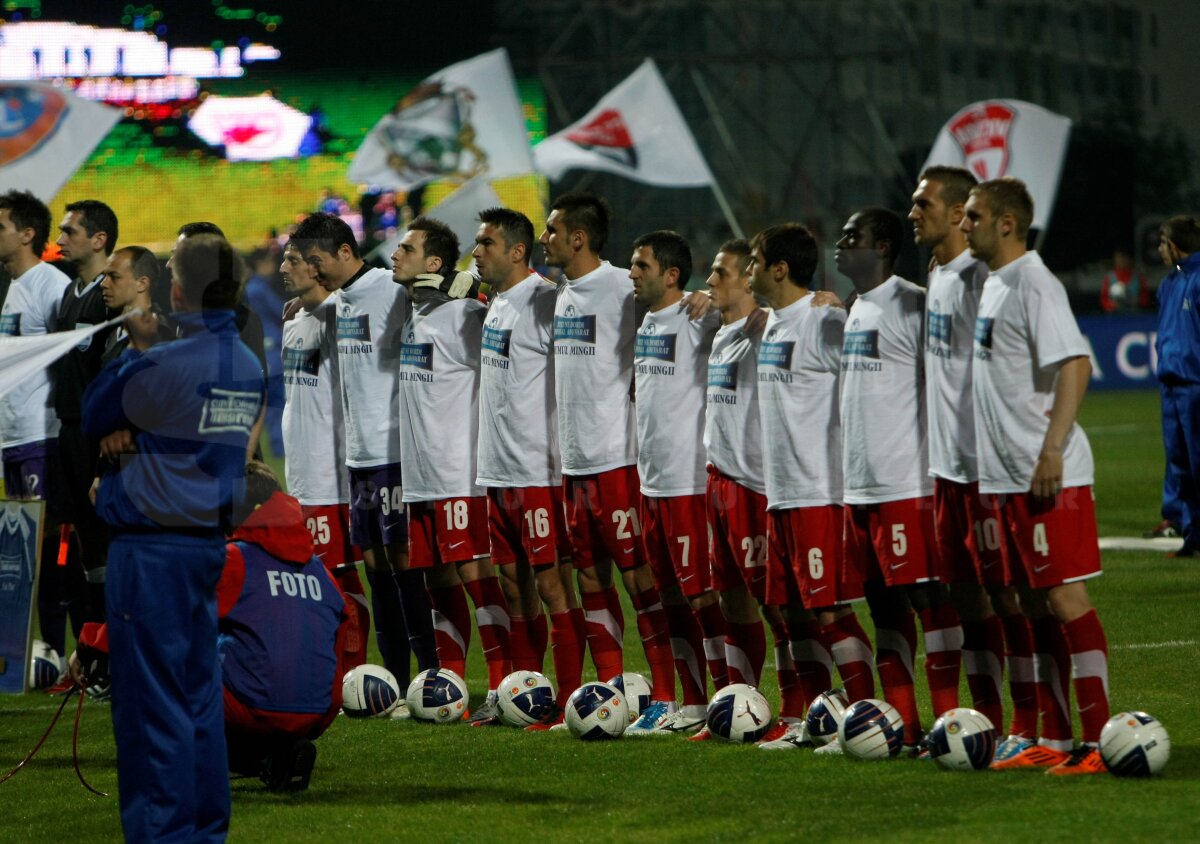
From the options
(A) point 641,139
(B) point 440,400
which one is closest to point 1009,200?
(B) point 440,400

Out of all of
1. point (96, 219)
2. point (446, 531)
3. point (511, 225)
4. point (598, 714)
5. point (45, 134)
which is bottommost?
point (598, 714)


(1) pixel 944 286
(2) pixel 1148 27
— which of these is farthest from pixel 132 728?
(2) pixel 1148 27

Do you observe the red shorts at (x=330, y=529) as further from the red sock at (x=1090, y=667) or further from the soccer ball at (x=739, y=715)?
the red sock at (x=1090, y=667)

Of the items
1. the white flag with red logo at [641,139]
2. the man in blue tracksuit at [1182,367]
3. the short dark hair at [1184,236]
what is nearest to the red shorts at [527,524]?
the man in blue tracksuit at [1182,367]

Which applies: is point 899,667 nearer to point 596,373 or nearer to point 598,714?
point 598,714

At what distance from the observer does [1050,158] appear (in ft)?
90.0

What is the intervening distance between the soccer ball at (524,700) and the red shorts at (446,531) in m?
0.77

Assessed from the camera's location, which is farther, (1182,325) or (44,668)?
(1182,325)

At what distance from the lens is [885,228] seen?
24.2 ft

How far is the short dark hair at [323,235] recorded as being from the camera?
30.2 feet

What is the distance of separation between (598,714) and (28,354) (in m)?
2.90

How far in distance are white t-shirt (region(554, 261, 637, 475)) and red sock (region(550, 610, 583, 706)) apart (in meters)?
0.73

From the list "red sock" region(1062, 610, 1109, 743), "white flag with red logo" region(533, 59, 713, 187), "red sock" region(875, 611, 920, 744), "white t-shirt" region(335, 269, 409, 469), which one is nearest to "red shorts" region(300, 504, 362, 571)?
"white t-shirt" region(335, 269, 409, 469)

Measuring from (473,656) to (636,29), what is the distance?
2638 cm
